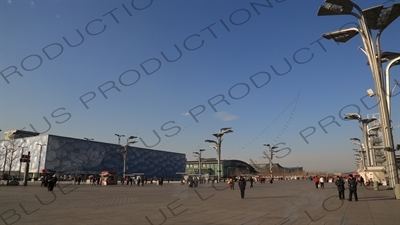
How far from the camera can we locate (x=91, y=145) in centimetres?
9762

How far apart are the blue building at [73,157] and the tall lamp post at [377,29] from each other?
234ft

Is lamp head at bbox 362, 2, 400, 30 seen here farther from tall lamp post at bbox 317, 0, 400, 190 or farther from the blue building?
the blue building

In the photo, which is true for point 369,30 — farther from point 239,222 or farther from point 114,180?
point 114,180

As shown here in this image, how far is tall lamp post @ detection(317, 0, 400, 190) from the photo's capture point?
20.4m

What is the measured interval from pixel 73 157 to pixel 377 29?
294 ft

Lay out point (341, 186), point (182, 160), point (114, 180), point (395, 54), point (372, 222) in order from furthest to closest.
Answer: point (182, 160) → point (114, 180) → point (395, 54) → point (341, 186) → point (372, 222)

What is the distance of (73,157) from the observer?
299 ft

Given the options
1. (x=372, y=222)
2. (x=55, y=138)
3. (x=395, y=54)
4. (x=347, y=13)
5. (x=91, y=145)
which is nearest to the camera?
(x=372, y=222)

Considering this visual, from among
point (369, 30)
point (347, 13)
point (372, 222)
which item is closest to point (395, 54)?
point (369, 30)

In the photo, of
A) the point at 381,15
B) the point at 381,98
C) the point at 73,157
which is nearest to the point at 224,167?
the point at 73,157

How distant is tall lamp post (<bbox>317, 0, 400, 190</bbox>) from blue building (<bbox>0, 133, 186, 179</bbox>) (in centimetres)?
7132

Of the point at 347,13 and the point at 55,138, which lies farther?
the point at 55,138

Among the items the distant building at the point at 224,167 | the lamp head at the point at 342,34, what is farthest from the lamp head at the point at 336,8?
the distant building at the point at 224,167

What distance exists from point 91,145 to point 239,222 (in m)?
96.4
